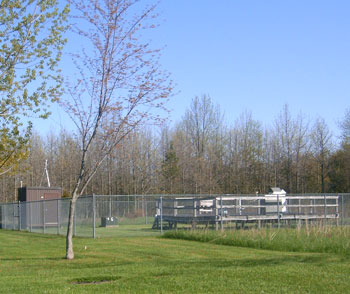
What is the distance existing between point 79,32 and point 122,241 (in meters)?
8.14

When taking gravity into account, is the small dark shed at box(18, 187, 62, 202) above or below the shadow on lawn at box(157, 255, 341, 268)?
above

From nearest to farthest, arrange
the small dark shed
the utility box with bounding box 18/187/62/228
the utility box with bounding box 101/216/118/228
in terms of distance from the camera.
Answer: the utility box with bounding box 101/216/118/228, the utility box with bounding box 18/187/62/228, the small dark shed

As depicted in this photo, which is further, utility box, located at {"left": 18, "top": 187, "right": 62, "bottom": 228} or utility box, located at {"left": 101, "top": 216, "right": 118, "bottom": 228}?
utility box, located at {"left": 18, "top": 187, "right": 62, "bottom": 228}

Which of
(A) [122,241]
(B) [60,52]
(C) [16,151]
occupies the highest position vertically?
(B) [60,52]

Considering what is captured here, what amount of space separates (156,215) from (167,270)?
1432 centimetres

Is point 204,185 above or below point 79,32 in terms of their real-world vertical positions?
below

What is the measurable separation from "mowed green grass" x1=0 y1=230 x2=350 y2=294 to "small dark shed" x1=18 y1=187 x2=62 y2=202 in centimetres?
1428

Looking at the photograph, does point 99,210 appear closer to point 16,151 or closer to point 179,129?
point 16,151

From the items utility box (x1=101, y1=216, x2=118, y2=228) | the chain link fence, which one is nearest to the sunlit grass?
the chain link fence

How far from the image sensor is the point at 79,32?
1480cm

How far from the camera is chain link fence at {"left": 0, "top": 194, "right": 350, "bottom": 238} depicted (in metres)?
22.5

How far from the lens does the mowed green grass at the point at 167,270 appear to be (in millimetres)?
9172

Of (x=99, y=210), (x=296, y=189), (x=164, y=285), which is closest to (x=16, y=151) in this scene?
(x=164, y=285)

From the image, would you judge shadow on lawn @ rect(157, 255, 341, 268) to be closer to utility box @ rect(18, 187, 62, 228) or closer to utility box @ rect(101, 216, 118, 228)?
utility box @ rect(101, 216, 118, 228)
